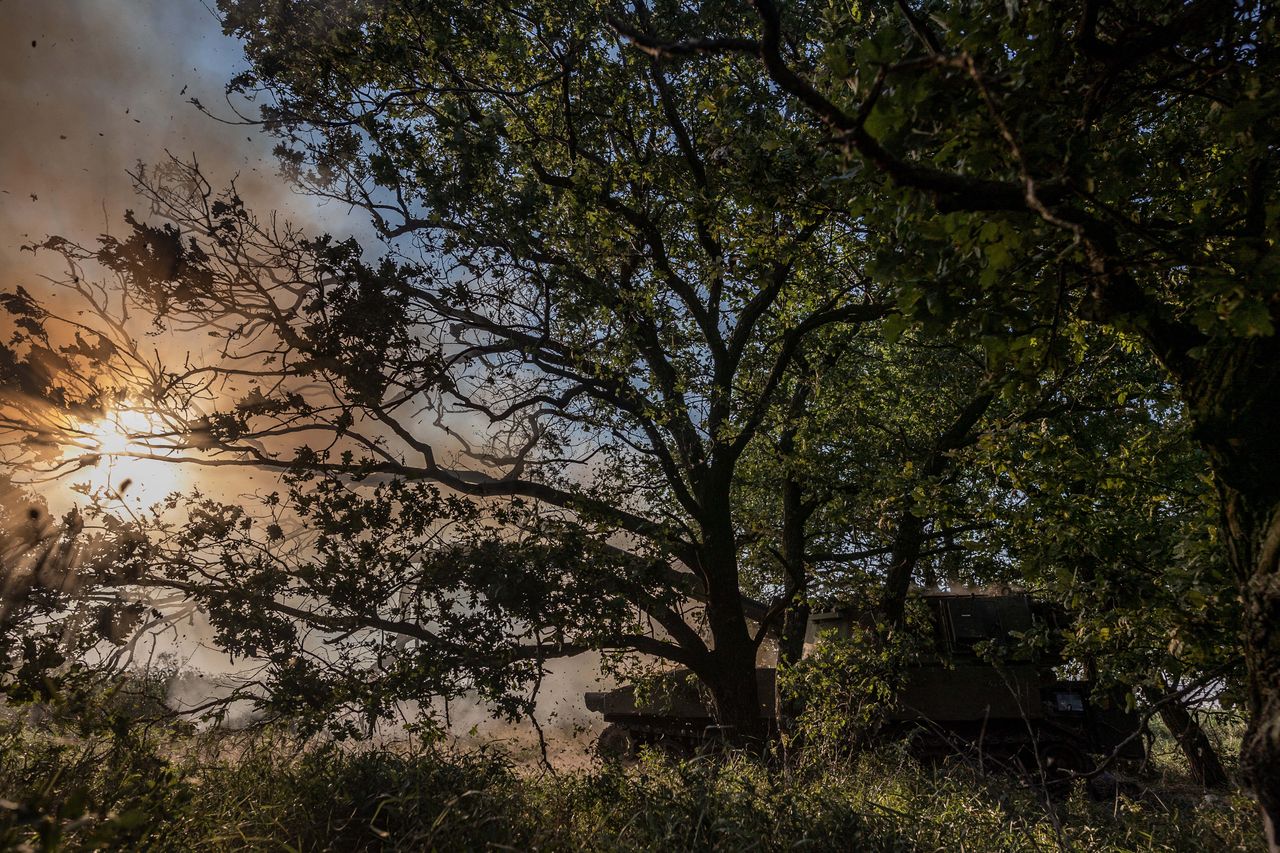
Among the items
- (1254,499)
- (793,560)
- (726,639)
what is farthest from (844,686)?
(1254,499)

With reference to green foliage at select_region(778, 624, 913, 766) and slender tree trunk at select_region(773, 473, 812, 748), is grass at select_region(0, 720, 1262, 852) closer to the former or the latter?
green foliage at select_region(778, 624, 913, 766)

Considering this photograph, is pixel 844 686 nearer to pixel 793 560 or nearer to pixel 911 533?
pixel 793 560

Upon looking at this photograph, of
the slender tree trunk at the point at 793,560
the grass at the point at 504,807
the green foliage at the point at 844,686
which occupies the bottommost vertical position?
the grass at the point at 504,807

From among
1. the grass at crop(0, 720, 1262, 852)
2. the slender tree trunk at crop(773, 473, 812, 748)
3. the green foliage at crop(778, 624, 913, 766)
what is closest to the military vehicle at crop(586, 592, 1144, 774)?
the slender tree trunk at crop(773, 473, 812, 748)

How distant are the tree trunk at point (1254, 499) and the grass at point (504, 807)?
60.7 inches

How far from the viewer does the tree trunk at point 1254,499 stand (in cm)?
332

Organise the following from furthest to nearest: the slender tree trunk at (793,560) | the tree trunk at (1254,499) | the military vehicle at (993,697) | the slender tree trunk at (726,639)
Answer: the slender tree trunk at (793,560) < the military vehicle at (993,697) < the slender tree trunk at (726,639) < the tree trunk at (1254,499)

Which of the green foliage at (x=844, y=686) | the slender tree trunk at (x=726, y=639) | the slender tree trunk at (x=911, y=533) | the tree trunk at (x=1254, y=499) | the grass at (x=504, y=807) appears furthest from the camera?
the slender tree trunk at (x=911, y=533)

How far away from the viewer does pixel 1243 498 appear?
3.66 metres

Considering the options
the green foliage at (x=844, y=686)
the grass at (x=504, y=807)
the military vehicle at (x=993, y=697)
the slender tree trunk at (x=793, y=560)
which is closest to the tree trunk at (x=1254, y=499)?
the grass at (x=504, y=807)

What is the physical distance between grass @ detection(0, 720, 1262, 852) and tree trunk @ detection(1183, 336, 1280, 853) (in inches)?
60.7

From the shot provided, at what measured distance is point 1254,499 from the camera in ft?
11.8

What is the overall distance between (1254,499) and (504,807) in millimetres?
4641

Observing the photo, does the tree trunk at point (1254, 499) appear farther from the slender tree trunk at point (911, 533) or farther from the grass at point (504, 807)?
the slender tree trunk at point (911, 533)
